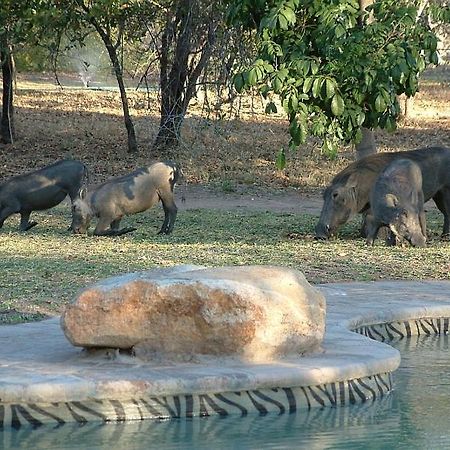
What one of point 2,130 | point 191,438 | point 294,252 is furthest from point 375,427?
point 2,130

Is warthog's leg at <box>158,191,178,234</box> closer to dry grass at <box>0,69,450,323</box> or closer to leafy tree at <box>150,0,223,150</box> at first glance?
dry grass at <box>0,69,450,323</box>

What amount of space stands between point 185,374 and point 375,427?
1111 mm

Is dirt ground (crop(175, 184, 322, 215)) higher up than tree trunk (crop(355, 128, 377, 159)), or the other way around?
tree trunk (crop(355, 128, 377, 159))

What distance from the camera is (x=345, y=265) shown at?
11938 mm

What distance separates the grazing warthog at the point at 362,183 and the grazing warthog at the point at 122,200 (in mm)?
2204

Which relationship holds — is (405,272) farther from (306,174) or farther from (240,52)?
(306,174)

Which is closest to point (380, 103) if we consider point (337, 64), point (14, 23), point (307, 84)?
point (337, 64)

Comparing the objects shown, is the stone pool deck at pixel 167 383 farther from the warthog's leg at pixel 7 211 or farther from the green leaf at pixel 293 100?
the warthog's leg at pixel 7 211

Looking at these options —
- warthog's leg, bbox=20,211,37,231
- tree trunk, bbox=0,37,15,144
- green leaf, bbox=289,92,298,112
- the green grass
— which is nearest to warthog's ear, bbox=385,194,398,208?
the green grass

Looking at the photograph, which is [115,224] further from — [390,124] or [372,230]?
[390,124]

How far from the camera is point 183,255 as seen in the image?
1239cm

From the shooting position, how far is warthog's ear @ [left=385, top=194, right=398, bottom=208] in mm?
14031

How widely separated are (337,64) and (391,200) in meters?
Result: 1.80

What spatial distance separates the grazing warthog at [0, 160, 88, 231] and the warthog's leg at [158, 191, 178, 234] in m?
1.24
